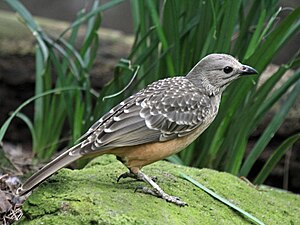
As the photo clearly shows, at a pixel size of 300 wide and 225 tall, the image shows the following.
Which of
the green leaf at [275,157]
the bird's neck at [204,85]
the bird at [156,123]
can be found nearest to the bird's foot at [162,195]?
the bird at [156,123]

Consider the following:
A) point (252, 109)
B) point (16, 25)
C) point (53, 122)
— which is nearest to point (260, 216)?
point (252, 109)

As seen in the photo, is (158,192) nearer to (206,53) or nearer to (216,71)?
(216,71)

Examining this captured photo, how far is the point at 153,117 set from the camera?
12.6 feet

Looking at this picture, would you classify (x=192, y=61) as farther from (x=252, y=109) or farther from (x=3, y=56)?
(x=3, y=56)

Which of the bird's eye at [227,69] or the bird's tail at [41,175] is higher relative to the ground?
the bird's eye at [227,69]

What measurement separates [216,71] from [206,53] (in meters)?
0.96

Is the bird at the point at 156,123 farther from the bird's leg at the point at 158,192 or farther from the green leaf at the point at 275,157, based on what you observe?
the green leaf at the point at 275,157

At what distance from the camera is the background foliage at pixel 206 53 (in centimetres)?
494

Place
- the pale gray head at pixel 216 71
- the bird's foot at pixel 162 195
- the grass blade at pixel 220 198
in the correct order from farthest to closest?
the pale gray head at pixel 216 71
the grass blade at pixel 220 198
the bird's foot at pixel 162 195

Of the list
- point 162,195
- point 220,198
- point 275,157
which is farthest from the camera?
point 275,157

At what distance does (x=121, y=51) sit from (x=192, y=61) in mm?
2155

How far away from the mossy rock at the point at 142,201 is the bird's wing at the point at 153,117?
0.25 metres

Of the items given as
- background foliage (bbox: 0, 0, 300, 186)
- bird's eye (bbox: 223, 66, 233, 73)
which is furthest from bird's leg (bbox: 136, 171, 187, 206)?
background foliage (bbox: 0, 0, 300, 186)

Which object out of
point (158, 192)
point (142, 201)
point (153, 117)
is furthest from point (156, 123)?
point (142, 201)
